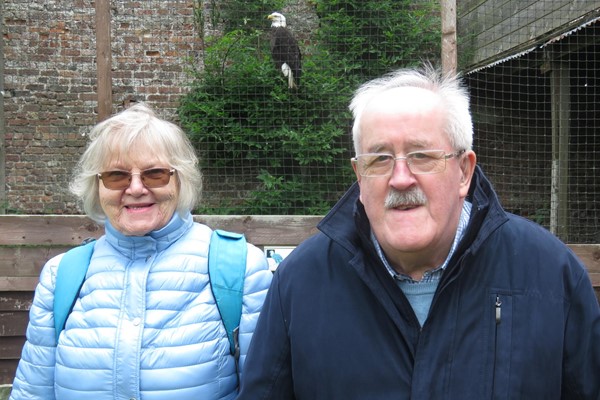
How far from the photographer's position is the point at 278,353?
1.41 m

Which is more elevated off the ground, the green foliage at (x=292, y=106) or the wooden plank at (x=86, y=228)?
the green foliage at (x=292, y=106)

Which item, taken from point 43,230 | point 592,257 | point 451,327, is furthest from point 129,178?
point 592,257

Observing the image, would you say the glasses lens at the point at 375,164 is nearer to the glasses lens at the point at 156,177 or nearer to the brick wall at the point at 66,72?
the glasses lens at the point at 156,177

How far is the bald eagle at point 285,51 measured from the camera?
5684 mm

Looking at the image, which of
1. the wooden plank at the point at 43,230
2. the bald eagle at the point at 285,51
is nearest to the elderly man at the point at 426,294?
the wooden plank at the point at 43,230

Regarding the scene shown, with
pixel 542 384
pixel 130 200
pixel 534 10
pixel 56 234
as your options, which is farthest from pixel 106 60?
pixel 534 10

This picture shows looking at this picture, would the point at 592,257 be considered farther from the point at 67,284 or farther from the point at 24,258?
the point at 24,258

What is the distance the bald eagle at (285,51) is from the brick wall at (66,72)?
35.0 inches

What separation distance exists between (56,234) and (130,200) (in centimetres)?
204

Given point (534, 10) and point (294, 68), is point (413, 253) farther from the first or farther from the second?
point (534, 10)

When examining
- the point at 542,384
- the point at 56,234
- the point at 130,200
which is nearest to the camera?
the point at 542,384

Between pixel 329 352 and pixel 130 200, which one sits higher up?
pixel 130 200

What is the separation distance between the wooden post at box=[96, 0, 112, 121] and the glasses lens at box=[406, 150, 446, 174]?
2700 millimetres

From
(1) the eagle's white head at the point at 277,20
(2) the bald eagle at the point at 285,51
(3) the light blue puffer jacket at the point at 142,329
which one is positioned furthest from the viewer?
(1) the eagle's white head at the point at 277,20
